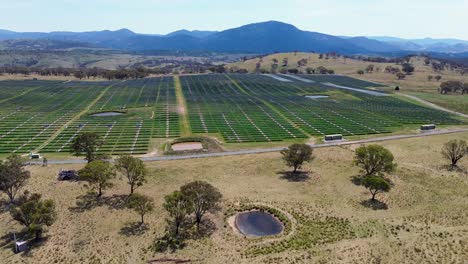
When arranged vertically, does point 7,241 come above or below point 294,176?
below

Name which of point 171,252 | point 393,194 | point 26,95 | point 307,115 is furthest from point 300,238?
point 26,95

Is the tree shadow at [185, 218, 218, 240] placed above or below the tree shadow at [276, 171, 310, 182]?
below

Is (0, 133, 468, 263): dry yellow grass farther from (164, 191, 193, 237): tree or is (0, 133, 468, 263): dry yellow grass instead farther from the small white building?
(164, 191, 193, 237): tree

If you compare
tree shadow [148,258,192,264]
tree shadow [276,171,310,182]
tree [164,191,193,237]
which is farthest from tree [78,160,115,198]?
tree shadow [276,171,310,182]

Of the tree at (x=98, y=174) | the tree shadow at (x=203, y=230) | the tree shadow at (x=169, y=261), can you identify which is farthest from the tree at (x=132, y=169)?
the tree shadow at (x=169, y=261)

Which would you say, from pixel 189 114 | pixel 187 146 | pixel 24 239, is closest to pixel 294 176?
pixel 187 146

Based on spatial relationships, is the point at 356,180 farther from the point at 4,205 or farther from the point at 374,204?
the point at 4,205
